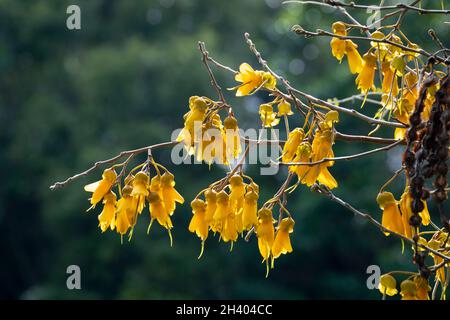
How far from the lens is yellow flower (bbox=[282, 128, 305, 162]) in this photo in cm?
148

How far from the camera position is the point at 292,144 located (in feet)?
4.87

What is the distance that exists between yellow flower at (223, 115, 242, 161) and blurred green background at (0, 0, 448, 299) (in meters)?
8.90

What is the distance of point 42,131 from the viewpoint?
43.1ft

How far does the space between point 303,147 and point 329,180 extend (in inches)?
4.4

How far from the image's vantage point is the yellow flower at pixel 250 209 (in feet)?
4.84

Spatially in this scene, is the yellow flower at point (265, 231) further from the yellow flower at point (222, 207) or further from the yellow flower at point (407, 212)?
the yellow flower at point (407, 212)

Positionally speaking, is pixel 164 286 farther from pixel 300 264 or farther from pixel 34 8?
pixel 34 8

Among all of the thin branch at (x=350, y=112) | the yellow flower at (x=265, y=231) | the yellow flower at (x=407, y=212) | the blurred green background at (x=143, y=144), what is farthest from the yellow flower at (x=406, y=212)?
the blurred green background at (x=143, y=144)

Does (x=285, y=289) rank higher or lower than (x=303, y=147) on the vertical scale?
higher

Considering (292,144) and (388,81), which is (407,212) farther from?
(388,81)

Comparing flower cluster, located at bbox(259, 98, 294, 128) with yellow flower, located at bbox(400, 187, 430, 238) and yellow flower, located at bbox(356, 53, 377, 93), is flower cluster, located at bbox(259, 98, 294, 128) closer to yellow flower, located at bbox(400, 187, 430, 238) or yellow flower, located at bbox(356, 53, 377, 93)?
yellow flower, located at bbox(356, 53, 377, 93)

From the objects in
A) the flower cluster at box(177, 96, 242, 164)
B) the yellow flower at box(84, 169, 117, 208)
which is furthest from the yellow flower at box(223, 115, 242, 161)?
the yellow flower at box(84, 169, 117, 208)

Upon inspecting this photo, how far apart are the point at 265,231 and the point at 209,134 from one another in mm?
201
